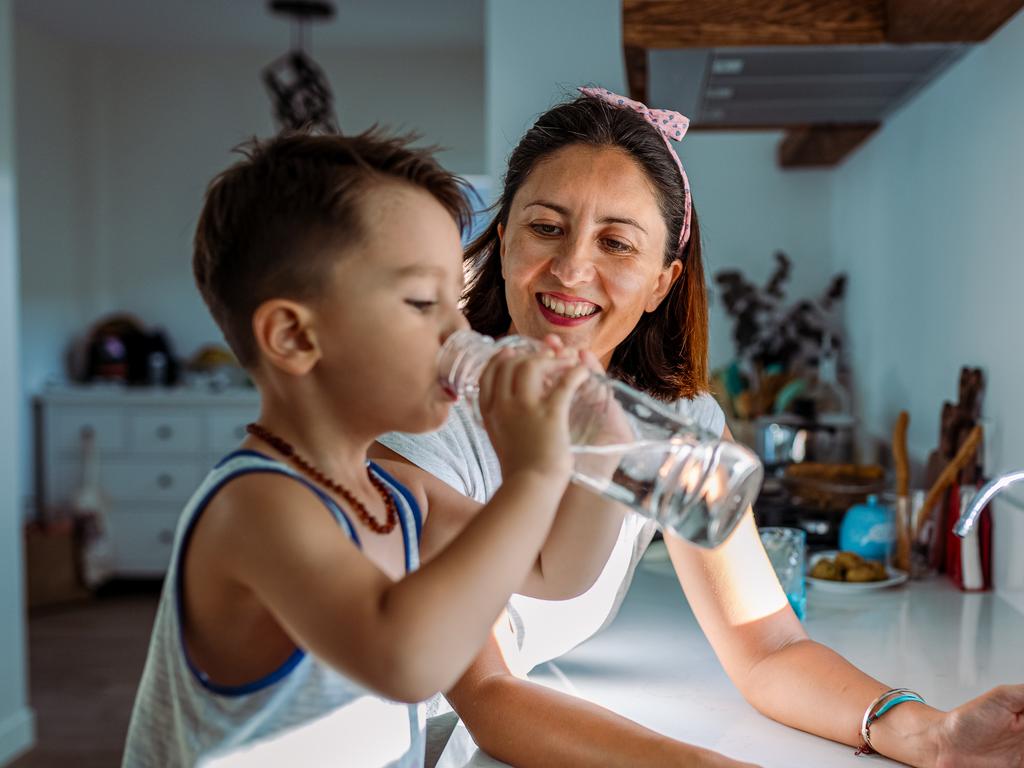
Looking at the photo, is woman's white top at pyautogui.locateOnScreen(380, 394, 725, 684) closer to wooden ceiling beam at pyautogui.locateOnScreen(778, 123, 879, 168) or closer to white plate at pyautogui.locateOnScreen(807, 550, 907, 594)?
white plate at pyautogui.locateOnScreen(807, 550, 907, 594)

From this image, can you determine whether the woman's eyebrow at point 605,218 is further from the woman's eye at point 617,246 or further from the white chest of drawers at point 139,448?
the white chest of drawers at point 139,448

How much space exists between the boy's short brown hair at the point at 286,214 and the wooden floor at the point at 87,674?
2602 mm

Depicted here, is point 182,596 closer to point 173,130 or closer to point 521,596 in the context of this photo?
point 521,596

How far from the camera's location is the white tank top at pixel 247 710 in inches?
25.8

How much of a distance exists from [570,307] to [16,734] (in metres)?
2.55

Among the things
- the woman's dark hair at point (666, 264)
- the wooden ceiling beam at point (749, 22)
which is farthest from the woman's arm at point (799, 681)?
the wooden ceiling beam at point (749, 22)

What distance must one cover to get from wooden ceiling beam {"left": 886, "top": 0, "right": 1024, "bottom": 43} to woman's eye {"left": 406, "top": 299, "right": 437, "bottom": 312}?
3.67 feet

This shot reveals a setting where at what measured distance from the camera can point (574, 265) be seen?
1.13 meters

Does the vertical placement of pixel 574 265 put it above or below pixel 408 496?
above

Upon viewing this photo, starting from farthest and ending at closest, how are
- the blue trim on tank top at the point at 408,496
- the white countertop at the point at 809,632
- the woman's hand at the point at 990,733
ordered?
the white countertop at the point at 809,632 → the woman's hand at the point at 990,733 → the blue trim on tank top at the point at 408,496

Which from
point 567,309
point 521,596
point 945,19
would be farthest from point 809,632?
point 945,19

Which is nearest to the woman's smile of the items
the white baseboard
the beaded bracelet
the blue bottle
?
the beaded bracelet

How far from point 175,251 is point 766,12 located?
4.43 m

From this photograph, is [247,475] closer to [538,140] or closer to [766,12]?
[538,140]
